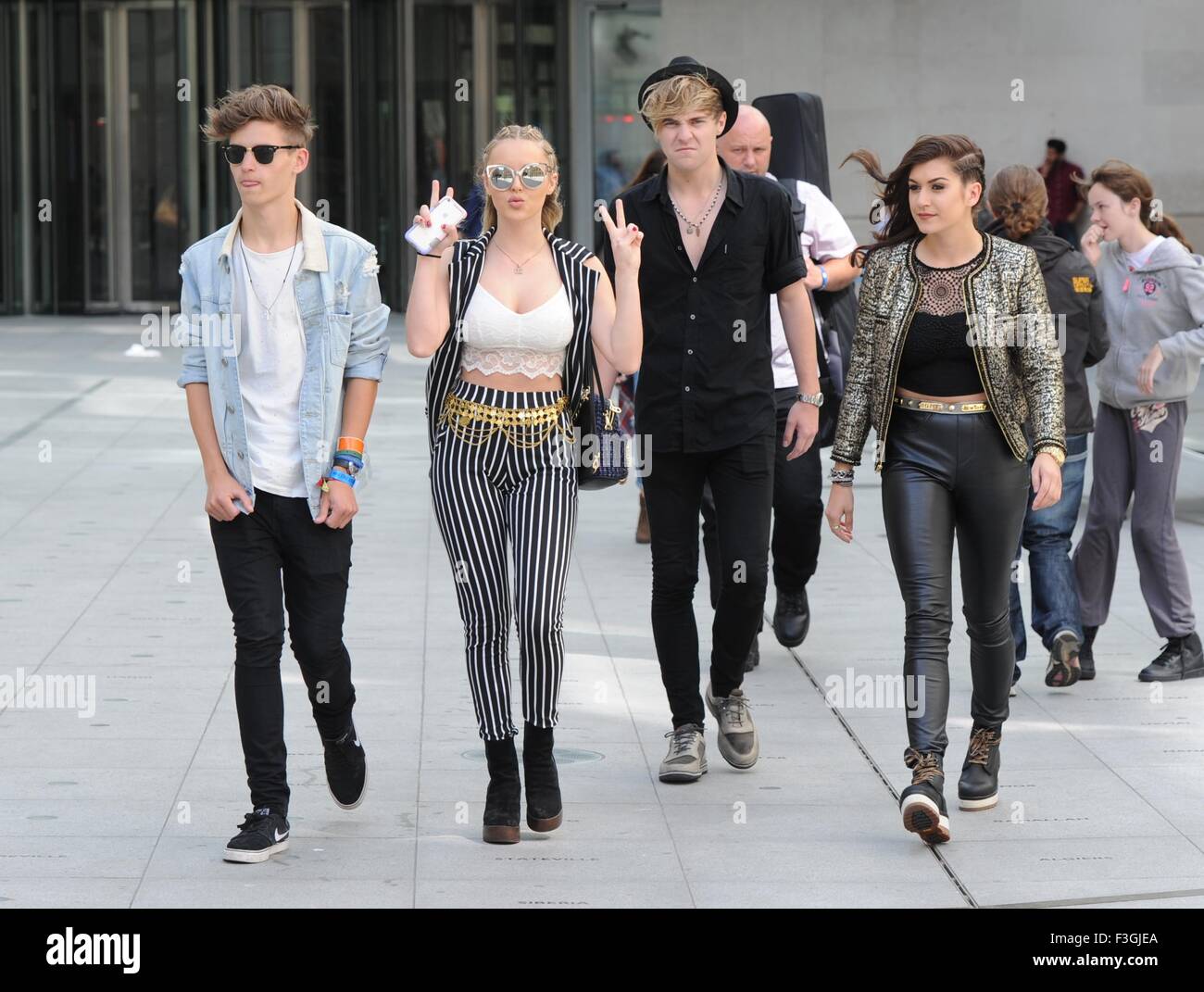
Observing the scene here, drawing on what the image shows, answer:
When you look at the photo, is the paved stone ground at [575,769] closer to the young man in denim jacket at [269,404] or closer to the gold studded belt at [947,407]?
the young man in denim jacket at [269,404]

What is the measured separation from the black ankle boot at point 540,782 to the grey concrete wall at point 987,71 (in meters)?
17.6

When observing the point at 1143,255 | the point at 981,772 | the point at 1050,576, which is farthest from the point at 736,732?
the point at 1143,255

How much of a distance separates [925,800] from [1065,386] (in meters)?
2.33

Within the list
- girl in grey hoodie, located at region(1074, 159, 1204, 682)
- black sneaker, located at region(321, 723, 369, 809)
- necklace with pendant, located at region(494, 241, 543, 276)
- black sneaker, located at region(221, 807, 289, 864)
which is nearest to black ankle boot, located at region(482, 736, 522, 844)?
black sneaker, located at region(321, 723, 369, 809)

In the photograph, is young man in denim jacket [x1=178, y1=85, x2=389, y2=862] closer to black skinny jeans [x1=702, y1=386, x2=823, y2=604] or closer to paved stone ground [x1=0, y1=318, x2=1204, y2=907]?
paved stone ground [x1=0, y1=318, x2=1204, y2=907]

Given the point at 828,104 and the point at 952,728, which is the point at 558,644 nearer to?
the point at 952,728

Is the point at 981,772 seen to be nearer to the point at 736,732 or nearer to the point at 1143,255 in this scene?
the point at 736,732

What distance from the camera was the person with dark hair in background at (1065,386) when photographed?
250 inches

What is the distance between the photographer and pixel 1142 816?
5129 mm

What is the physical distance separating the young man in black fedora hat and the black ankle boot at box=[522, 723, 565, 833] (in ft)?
2.14

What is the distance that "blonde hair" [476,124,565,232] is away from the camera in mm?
4754
